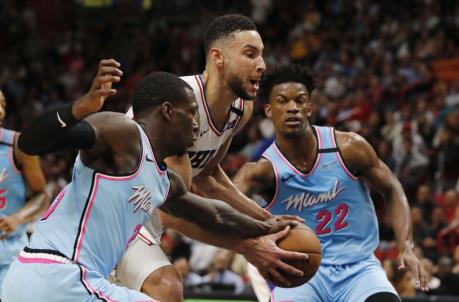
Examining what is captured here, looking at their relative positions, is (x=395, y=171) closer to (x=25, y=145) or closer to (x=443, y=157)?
(x=443, y=157)

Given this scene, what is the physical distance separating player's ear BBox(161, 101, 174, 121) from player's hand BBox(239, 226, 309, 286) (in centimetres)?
97

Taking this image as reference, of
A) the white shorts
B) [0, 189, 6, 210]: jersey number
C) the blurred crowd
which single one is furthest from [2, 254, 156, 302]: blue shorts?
the blurred crowd

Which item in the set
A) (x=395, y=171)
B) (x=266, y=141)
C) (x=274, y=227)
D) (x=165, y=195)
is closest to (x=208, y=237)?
(x=274, y=227)

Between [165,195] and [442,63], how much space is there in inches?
384

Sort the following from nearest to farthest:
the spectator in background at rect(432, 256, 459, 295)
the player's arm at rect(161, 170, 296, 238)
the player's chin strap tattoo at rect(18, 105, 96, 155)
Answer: the player's chin strap tattoo at rect(18, 105, 96, 155) → the player's arm at rect(161, 170, 296, 238) → the spectator in background at rect(432, 256, 459, 295)

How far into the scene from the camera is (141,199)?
4.11m

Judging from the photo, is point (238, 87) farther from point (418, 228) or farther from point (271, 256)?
point (418, 228)

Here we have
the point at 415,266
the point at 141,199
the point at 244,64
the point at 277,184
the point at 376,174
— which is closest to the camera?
the point at 141,199

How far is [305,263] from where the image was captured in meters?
4.81

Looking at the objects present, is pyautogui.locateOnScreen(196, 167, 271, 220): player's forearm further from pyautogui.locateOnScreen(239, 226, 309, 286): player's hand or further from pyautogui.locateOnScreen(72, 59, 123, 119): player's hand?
pyautogui.locateOnScreen(72, 59, 123, 119): player's hand

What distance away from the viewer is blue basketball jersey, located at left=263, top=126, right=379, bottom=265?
5.95 m

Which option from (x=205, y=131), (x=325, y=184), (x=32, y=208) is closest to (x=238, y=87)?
(x=205, y=131)

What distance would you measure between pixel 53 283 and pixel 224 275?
6296 millimetres

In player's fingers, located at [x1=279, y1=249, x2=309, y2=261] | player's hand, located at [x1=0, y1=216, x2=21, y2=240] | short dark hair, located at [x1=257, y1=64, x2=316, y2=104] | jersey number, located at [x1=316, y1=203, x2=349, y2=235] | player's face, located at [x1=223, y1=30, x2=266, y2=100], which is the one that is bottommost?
player's hand, located at [x1=0, y1=216, x2=21, y2=240]
